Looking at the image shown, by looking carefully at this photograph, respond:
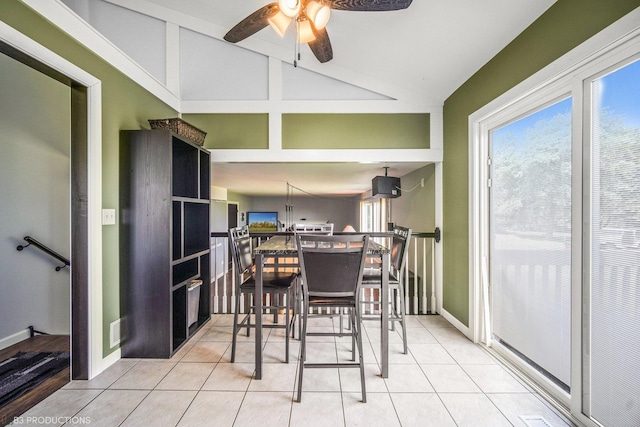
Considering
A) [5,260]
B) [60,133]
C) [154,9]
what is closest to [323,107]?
[154,9]

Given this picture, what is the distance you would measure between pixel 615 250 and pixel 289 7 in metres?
2.17

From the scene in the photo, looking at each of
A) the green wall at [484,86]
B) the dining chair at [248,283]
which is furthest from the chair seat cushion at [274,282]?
the green wall at [484,86]

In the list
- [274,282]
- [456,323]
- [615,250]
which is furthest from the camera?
[456,323]

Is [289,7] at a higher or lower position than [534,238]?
higher

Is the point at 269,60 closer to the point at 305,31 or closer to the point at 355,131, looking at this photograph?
the point at 355,131

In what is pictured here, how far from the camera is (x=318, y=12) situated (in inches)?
63.6

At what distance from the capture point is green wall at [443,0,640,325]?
1.44m

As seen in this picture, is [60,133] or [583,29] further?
[60,133]

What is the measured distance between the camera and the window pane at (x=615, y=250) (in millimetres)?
1278

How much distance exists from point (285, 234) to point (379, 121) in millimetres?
1677

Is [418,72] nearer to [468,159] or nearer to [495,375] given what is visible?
[468,159]

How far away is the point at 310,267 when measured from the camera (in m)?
1.72

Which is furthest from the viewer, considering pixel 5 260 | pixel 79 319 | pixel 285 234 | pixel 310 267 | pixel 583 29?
pixel 285 234

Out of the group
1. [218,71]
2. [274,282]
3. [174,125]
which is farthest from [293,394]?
[218,71]
